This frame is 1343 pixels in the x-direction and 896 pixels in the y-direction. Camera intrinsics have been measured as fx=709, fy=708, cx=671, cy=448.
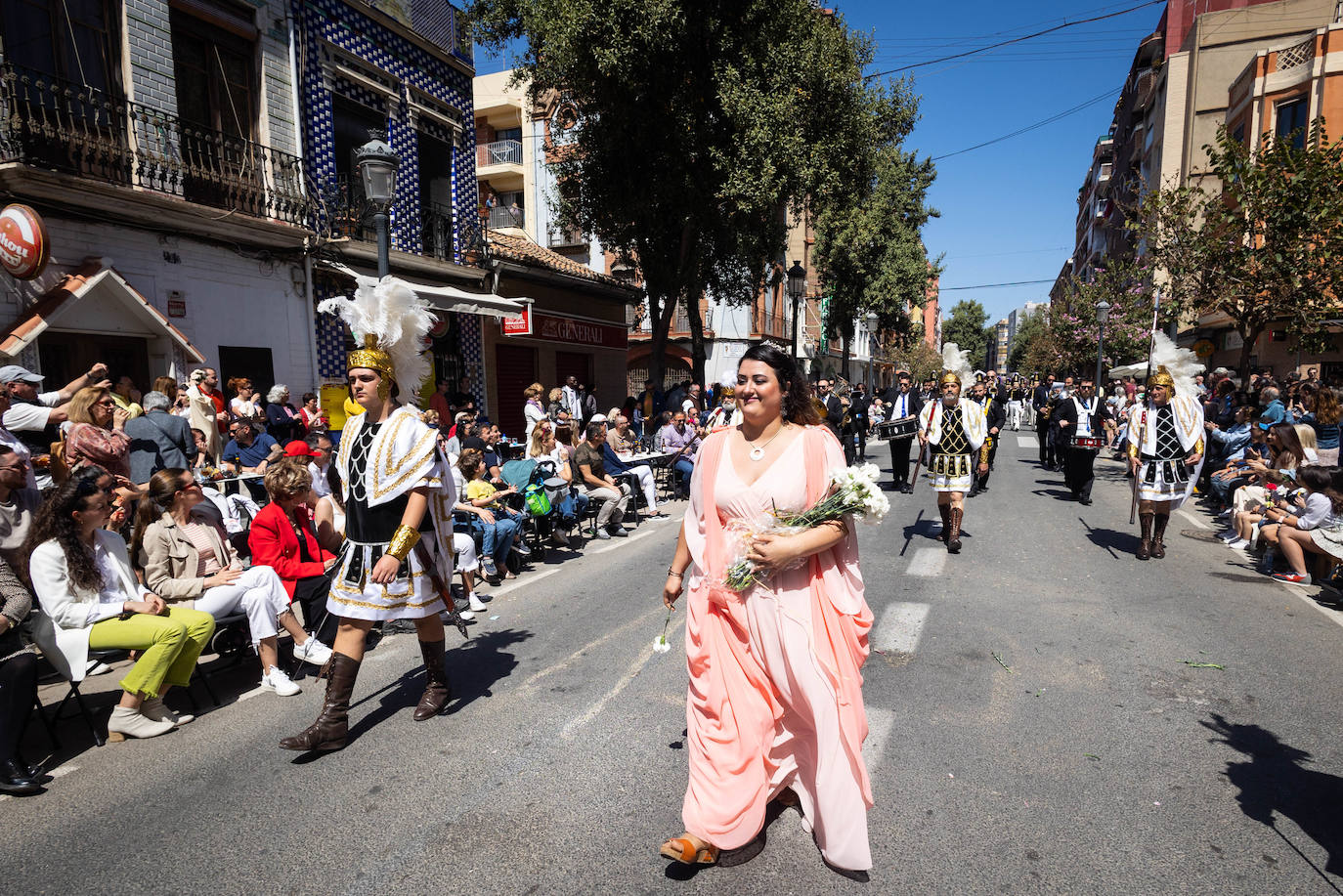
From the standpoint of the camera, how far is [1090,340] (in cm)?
2614

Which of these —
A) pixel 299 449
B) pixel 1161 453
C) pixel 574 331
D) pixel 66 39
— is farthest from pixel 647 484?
pixel 574 331

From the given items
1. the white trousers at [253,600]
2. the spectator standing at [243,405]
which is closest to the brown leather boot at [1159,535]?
the white trousers at [253,600]

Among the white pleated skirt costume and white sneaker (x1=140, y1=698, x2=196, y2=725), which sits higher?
the white pleated skirt costume

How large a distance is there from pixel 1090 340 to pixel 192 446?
92.1 feet

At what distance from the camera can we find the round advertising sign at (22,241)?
7594 mm

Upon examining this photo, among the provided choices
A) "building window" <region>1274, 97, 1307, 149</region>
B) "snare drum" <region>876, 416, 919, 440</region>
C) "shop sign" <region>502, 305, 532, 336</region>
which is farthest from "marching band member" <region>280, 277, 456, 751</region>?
"building window" <region>1274, 97, 1307, 149</region>

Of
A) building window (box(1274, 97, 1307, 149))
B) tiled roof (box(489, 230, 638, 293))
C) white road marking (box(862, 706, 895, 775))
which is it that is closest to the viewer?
white road marking (box(862, 706, 895, 775))

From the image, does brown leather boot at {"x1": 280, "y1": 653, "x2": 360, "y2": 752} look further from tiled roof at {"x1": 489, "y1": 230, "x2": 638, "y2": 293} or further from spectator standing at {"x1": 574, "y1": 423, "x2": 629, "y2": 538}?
tiled roof at {"x1": 489, "y1": 230, "x2": 638, "y2": 293}

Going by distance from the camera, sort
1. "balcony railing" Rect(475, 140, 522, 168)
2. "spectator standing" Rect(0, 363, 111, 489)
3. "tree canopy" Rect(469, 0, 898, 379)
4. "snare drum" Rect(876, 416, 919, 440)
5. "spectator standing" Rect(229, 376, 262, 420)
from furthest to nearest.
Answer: "balcony railing" Rect(475, 140, 522, 168) → "tree canopy" Rect(469, 0, 898, 379) → "snare drum" Rect(876, 416, 919, 440) → "spectator standing" Rect(229, 376, 262, 420) → "spectator standing" Rect(0, 363, 111, 489)

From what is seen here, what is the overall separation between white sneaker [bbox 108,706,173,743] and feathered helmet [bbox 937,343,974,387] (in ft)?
26.1

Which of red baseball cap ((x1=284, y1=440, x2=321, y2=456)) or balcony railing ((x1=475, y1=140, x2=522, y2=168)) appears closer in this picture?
Answer: red baseball cap ((x1=284, y1=440, x2=321, y2=456))

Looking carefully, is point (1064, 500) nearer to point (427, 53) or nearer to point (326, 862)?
point (326, 862)

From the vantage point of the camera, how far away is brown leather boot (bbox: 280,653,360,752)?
3.58 metres

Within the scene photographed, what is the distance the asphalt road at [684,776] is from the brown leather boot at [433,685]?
0.10 m
